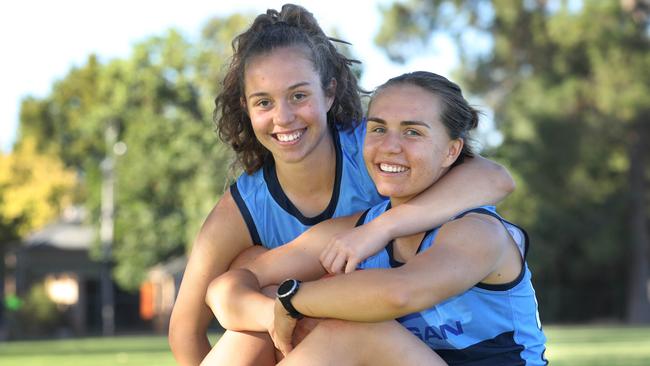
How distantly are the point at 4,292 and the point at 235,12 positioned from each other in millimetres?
16703

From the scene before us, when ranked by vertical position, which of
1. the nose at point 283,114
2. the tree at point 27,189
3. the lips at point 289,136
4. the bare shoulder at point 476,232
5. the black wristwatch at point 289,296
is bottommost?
the tree at point 27,189

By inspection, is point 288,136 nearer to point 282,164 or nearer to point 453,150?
point 282,164

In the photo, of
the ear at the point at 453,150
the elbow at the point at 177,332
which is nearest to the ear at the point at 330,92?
the ear at the point at 453,150

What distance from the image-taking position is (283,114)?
164 inches

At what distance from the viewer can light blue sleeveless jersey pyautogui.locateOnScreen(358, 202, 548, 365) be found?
347cm

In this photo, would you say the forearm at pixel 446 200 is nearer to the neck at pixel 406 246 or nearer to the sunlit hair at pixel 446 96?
the neck at pixel 406 246

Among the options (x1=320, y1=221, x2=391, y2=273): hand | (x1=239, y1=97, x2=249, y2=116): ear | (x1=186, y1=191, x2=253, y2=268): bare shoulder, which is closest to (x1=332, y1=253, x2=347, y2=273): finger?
(x1=320, y1=221, x2=391, y2=273): hand

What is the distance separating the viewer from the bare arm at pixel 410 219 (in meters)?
3.68

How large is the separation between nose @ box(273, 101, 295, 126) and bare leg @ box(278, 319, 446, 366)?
1076 millimetres

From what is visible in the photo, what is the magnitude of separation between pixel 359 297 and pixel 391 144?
618 mm

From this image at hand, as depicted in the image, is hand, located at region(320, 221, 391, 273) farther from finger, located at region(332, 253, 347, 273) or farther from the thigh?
the thigh

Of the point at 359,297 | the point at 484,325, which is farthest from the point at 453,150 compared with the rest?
the point at 359,297

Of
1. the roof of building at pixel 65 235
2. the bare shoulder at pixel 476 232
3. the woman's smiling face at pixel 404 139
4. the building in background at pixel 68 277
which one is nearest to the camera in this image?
the bare shoulder at pixel 476 232

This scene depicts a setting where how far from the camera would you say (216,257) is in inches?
165
